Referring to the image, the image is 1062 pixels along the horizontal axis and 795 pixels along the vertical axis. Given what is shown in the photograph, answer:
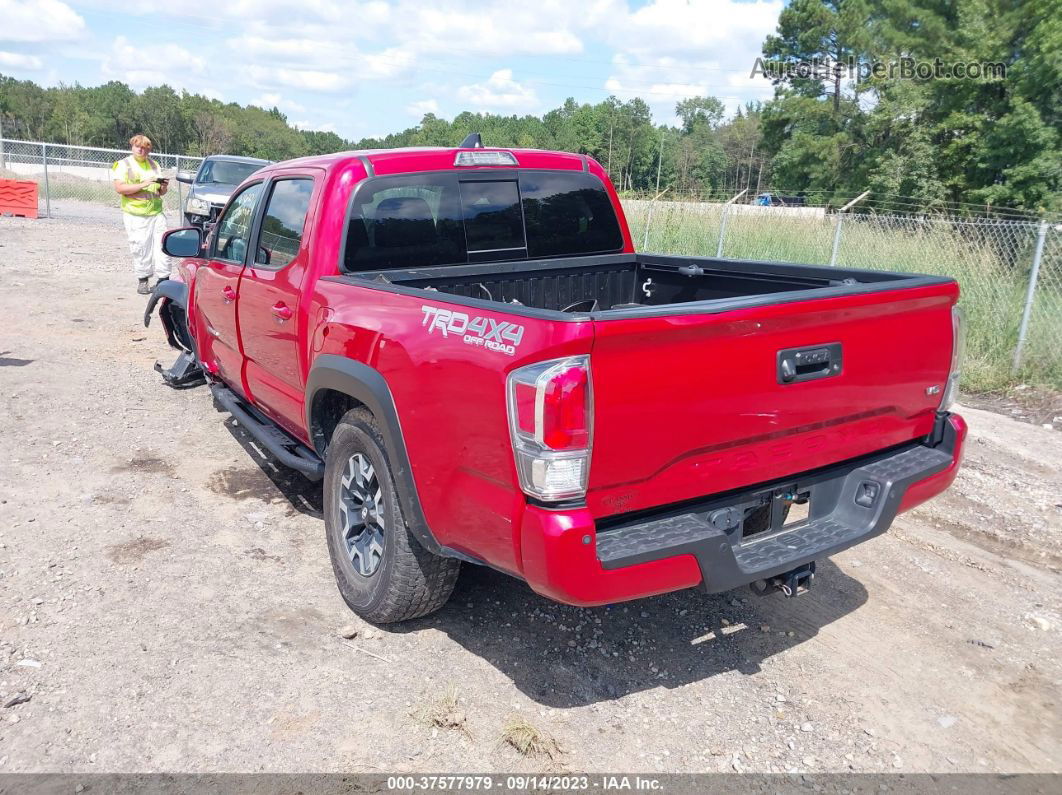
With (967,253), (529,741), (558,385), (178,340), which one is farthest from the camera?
(967,253)

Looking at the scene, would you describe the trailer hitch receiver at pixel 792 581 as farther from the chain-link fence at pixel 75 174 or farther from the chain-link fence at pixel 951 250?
the chain-link fence at pixel 75 174

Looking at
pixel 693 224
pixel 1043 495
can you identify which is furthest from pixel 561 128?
pixel 1043 495

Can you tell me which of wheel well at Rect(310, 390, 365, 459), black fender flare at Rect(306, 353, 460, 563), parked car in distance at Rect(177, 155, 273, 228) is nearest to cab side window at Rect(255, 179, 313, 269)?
wheel well at Rect(310, 390, 365, 459)

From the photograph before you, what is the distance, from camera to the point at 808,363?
2.91 metres

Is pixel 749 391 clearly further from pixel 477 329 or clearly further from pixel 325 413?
pixel 325 413

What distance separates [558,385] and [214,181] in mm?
15411

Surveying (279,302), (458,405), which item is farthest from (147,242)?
(458,405)

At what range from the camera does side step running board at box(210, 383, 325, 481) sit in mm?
4152

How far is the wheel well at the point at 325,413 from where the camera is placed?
12.7ft

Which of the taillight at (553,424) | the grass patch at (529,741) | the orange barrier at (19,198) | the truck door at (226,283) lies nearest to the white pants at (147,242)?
the truck door at (226,283)

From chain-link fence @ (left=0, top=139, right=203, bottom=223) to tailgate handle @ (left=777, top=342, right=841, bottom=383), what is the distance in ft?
79.9

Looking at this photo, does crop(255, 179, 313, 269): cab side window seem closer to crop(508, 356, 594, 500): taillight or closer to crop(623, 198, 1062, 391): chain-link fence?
crop(508, 356, 594, 500): taillight

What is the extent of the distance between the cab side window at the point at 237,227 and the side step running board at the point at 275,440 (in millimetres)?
916

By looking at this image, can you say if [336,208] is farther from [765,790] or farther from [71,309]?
[71,309]
